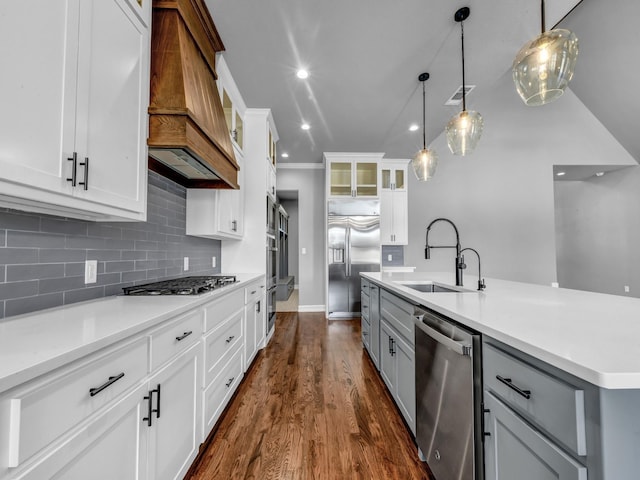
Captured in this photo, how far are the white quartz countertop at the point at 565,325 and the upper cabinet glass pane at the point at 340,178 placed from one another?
3.48m

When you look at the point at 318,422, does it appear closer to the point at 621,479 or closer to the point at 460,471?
the point at 460,471

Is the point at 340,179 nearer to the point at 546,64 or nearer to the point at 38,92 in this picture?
the point at 546,64

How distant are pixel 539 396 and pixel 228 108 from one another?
3093mm

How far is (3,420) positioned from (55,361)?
0.12 metres

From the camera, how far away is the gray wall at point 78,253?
3.42 ft

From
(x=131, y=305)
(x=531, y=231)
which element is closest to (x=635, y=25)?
(x=531, y=231)

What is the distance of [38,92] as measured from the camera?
2.78ft

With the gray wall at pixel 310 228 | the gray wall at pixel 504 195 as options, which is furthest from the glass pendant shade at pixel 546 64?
the gray wall at pixel 310 228

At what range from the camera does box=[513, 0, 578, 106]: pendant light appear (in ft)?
4.93

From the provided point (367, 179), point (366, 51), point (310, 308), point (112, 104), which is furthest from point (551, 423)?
point (310, 308)

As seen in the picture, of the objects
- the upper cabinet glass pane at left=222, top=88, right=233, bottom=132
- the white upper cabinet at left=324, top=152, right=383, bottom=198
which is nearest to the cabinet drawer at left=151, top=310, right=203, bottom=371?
the upper cabinet glass pane at left=222, top=88, right=233, bottom=132

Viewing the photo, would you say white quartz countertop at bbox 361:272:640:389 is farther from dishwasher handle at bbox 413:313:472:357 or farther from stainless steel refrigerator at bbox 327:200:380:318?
stainless steel refrigerator at bbox 327:200:380:318

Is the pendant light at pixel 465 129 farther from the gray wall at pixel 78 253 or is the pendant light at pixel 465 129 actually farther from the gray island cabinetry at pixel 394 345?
the gray wall at pixel 78 253

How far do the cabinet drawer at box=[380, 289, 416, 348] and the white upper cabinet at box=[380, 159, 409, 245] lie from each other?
9.67 ft
